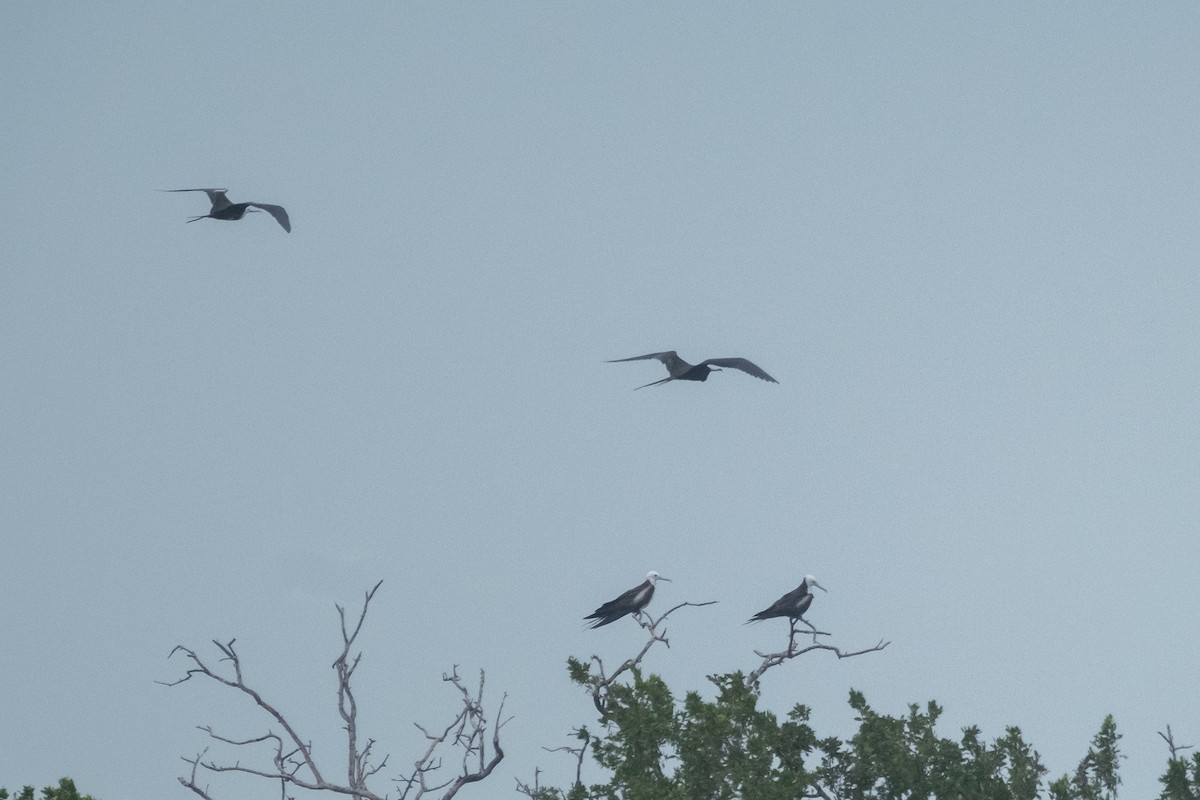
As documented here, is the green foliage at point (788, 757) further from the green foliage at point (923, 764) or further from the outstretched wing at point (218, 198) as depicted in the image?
the outstretched wing at point (218, 198)

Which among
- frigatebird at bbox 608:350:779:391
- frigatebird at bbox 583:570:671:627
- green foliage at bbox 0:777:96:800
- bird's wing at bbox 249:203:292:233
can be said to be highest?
bird's wing at bbox 249:203:292:233

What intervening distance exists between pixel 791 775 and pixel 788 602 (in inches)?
162

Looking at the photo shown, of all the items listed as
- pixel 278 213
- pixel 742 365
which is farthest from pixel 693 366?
pixel 278 213

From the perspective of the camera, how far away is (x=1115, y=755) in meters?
16.7

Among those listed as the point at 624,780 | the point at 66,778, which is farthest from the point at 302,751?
the point at 624,780

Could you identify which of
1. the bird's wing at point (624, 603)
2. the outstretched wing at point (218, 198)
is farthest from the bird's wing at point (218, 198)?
the bird's wing at point (624, 603)

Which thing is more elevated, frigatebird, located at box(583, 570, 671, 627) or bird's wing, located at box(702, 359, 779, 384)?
bird's wing, located at box(702, 359, 779, 384)

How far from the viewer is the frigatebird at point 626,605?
61.4 ft

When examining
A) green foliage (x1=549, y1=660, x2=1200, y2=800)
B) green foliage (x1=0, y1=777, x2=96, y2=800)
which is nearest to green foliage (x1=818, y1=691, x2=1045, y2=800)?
green foliage (x1=549, y1=660, x2=1200, y2=800)

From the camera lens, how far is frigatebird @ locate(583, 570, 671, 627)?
61.4 feet

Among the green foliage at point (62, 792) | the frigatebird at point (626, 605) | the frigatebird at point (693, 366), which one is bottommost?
the green foliage at point (62, 792)

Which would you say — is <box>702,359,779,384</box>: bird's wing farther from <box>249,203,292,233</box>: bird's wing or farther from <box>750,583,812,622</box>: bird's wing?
<box>249,203,292,233</box>: bird's wing

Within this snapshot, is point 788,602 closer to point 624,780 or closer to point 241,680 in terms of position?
point 624,780

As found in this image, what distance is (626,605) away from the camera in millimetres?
18844
